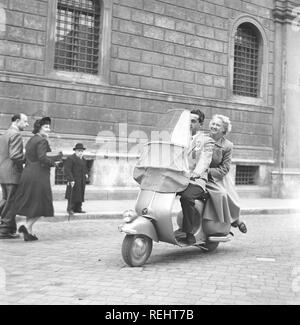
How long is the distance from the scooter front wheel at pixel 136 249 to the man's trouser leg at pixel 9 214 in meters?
2.65

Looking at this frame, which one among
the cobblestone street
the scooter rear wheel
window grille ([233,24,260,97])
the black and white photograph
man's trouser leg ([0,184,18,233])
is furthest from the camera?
window grille ([233,24,260,97])

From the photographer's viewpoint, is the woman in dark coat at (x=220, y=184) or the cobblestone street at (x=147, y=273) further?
the woman in dark coat at (x=220, y=184)

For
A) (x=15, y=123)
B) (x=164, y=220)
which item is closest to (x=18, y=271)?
(x=164, y=220)

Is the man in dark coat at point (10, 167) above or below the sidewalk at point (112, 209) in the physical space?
above

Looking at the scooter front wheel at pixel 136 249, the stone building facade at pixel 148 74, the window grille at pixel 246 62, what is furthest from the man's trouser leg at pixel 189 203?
the window grille at pixel 246 62

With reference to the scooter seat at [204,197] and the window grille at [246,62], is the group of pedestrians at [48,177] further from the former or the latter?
the window grille at [246,62]

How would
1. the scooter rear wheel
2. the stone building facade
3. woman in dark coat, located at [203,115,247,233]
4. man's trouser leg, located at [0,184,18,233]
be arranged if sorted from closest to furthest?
woman in dark coat, located at [203,115,247,233], the scooter rear wheel, man's trouser leg, located at [0,184,18,233], the stone building facade

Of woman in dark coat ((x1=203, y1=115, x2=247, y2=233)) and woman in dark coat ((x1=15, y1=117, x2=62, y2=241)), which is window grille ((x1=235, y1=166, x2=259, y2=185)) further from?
woman in dark coat ((x1=15, y1=117, x2=62, y2=241))

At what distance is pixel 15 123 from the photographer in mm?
7906

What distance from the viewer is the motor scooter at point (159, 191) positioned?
18.6ft

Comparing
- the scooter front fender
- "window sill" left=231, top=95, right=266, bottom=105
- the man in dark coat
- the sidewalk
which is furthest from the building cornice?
the scooter front fender

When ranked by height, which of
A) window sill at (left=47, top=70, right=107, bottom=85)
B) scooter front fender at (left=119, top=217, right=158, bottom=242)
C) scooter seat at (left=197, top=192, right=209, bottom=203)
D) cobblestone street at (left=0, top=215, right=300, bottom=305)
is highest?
window sill at (left=47, top=70, right=107, bottom=85)

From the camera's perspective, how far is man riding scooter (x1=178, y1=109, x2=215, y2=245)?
612 cm

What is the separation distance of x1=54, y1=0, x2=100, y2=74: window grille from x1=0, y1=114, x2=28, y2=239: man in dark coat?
20.9 ft
